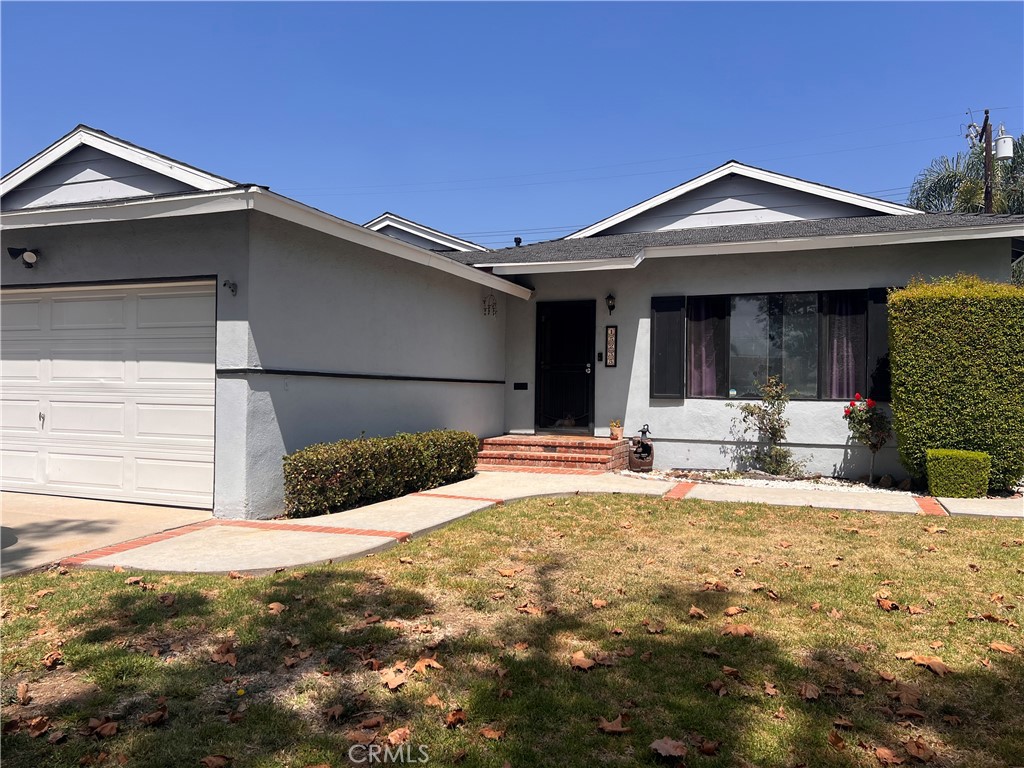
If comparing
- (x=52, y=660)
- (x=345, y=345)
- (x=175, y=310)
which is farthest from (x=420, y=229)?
(x=52, y=660)

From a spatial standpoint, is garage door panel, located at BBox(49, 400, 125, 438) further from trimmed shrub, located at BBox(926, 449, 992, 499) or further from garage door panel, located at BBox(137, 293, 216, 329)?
trimmed shrub, located at BBox(926, 449, 992, 499)

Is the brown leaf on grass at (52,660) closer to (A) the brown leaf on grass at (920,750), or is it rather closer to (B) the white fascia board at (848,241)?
(A) the brown leaf on grass at (920,750)

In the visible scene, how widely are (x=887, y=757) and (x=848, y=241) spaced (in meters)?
8.20

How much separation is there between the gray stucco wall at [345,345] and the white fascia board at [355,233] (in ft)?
1.04

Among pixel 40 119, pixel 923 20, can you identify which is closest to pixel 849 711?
pixel 923 20

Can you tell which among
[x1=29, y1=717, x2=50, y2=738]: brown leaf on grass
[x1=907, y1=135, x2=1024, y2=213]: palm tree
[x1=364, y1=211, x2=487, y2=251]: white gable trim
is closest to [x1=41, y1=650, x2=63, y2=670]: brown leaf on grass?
[x1=29, y1=717, x2=50, y2=738]: brown leaf on grass

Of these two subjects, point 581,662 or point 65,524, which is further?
point 65,524

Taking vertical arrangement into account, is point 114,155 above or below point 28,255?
above

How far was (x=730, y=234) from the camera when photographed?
1149 centimetres

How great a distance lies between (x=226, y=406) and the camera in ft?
21.2

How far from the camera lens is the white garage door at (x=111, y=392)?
22.3ft

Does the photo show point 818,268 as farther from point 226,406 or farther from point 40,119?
point 40,119

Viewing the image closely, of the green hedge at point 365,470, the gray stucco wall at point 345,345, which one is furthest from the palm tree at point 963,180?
the green hedge at point 365,470

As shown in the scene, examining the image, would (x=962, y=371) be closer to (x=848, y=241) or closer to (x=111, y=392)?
(x=848, y=241)
